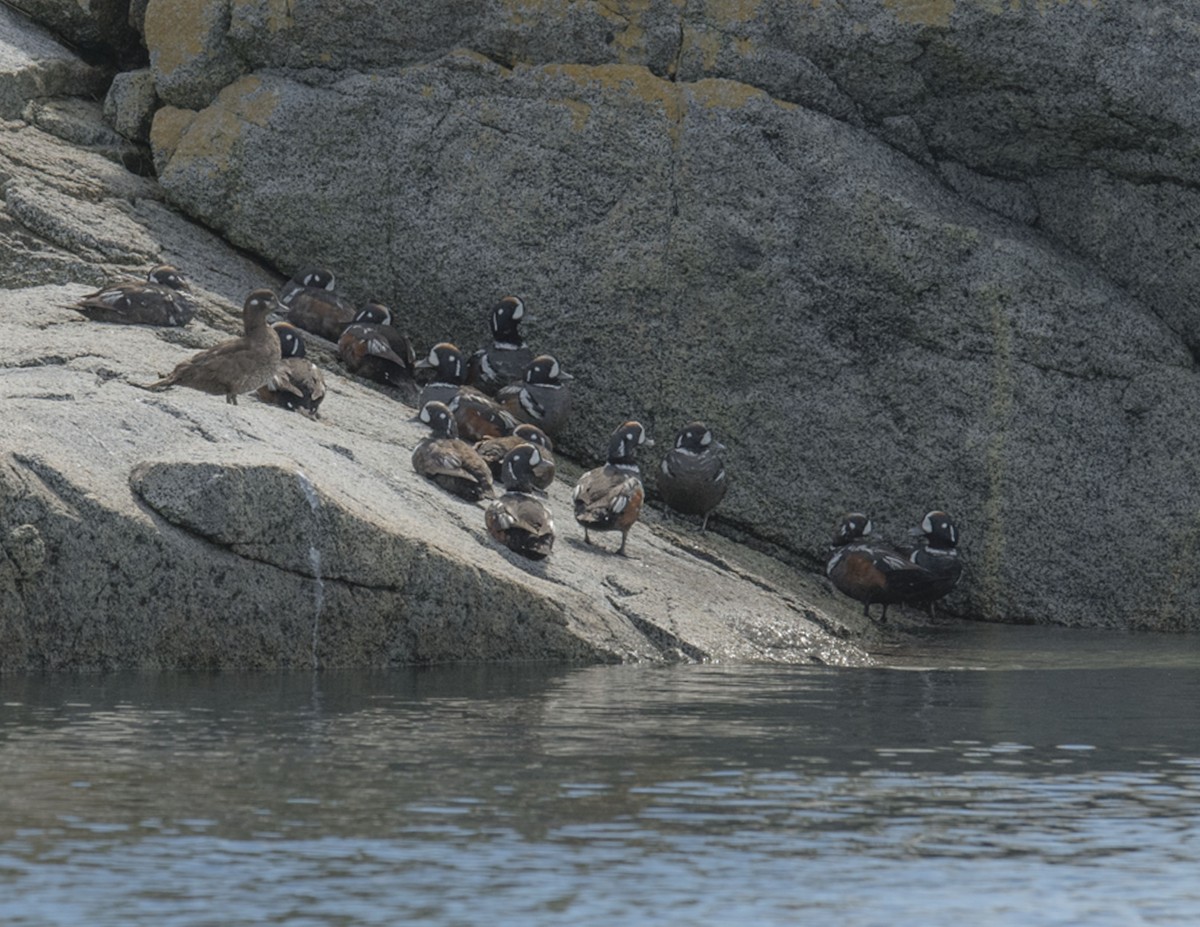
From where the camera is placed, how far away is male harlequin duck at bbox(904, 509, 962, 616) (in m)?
16.5

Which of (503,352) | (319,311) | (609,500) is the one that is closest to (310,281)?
(319,311)

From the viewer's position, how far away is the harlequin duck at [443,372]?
17.1 meters

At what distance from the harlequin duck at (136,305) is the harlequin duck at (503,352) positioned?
2.74 meters

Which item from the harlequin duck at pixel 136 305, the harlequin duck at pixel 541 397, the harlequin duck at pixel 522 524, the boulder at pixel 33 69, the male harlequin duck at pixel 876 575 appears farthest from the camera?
the boulder at pixel 33 69

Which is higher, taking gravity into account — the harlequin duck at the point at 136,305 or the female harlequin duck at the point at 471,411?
the harlequin duck at the point at 136,305

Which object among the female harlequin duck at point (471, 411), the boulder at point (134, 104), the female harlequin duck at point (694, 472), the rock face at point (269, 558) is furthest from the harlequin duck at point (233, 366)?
the boulder at point (134, 104)

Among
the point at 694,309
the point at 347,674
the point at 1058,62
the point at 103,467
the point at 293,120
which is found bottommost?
the point at 347,674

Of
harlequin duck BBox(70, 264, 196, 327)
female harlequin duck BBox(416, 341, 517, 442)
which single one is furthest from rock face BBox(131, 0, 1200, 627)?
harlequin duck BBox(70, 264, 196, 327)

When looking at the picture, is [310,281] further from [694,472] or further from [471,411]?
[694,472]

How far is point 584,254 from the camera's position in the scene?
698 inches

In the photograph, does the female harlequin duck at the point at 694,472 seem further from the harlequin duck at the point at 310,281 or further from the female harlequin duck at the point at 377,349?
the harlequin duck at the point at 310,281

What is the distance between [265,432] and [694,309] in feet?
15.8

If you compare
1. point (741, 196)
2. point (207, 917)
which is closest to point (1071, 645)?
point (741, 196)

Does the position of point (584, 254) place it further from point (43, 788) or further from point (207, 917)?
point (207, 917)
